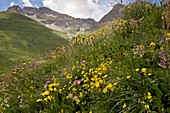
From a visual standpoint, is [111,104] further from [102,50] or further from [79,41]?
[79,41]

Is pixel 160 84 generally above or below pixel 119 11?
below

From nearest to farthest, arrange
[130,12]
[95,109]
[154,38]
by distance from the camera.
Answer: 1. [95,109]
2. [154,38]
3. [130,12]

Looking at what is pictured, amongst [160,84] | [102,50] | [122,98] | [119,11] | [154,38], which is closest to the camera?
[160,84]

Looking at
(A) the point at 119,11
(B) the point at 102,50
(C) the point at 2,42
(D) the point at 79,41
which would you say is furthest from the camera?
(C) the point at 2,42

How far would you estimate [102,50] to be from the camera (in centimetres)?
632

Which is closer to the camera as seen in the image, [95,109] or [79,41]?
[95,109]

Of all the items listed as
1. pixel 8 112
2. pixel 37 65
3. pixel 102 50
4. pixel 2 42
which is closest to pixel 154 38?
pixel 102 50

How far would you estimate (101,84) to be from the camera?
416cm

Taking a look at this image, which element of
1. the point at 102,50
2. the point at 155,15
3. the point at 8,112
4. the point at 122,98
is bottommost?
the point at 8,112

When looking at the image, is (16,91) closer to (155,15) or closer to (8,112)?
(8,112)

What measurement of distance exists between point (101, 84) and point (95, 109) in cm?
44

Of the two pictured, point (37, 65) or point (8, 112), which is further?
point (37, 65)

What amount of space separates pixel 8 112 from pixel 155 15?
442 centimetres

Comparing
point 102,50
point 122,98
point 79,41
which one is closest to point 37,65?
point 79,41
